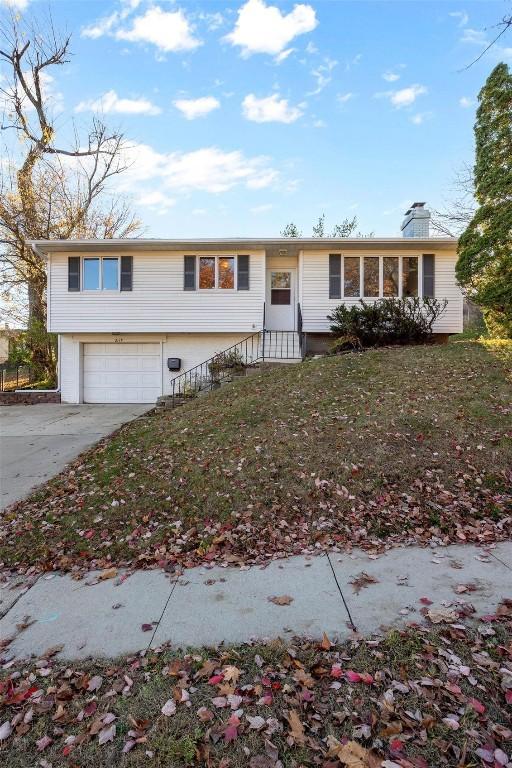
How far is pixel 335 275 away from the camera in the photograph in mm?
12555

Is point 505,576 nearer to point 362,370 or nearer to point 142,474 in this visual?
point 142,474

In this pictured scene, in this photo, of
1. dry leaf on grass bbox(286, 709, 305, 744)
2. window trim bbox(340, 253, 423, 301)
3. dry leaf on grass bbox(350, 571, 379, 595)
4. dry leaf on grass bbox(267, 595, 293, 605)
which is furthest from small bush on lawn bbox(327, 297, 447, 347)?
dry leaf on grass bbox(286, 709, 305, 744)

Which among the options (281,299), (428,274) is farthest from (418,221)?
(281,299)

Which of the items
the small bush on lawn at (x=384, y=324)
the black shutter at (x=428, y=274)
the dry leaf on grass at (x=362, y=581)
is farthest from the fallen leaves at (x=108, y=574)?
the black shutter at (x=428, y=274)

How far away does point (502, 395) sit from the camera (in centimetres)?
653

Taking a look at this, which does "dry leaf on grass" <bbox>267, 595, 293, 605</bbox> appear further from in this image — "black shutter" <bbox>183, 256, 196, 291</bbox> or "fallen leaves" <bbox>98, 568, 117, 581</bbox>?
"black shutter" <bbox>183, 256, 196, 291</bbox>

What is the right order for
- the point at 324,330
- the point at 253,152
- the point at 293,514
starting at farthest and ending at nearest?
1. the point at 253,152
2. the point at 324,330
3. the point at 293,514

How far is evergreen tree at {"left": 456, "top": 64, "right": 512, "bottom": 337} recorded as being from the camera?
8953 mm

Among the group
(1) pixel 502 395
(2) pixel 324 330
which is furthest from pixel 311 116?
(1) pixel 502 395

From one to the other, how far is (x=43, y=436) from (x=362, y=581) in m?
7.72

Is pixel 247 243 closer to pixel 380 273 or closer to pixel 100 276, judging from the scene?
pixel 380 273

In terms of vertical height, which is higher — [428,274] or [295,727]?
[428,274]

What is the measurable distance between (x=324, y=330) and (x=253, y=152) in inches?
267

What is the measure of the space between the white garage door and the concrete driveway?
2.54 feet
